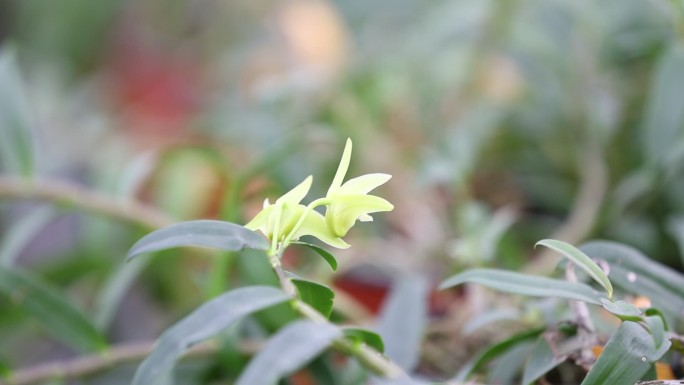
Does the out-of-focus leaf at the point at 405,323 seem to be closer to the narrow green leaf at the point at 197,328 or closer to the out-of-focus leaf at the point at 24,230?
the narrow green leaf at the point at 197,328

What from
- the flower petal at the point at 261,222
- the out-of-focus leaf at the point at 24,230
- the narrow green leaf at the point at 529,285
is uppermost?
the flower petal at the point at 261,222

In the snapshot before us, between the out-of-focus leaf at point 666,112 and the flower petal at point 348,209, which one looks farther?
the out-of-focus leaf at point 666,112

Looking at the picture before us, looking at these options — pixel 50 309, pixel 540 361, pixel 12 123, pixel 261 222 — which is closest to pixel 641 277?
pixel 540 361

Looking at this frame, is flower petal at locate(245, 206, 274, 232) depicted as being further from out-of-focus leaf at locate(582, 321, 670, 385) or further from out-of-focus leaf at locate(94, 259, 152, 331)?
out-of-focus leaf at locate(94, 259, 152, 331)

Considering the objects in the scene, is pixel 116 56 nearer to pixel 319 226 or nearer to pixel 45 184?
pixel 45 184

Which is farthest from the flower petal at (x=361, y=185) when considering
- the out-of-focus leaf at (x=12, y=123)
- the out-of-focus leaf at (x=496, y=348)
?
the out-of-focus leaf at (x=12, y=123)
